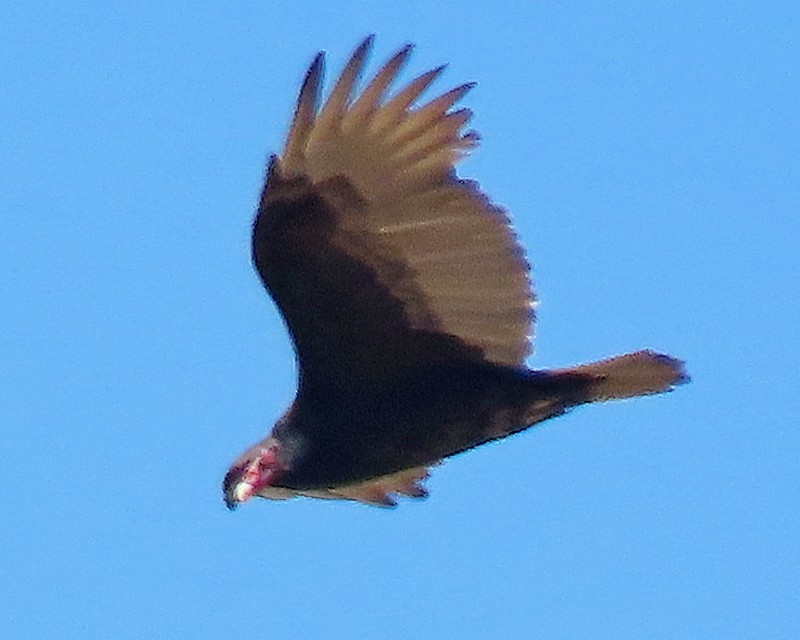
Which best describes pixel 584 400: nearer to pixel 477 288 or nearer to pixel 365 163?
pixel 477 288

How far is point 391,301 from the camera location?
9.27 metres

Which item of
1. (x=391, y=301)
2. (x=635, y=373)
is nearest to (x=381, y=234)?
(x=391, y=301)

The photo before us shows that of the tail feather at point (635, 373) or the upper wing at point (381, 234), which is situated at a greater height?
the upper wing at point (381, 234)

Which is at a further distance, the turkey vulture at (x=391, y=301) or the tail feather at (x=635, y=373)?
the tail feather at (x=635, y=373)

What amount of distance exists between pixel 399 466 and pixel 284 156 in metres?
1.43

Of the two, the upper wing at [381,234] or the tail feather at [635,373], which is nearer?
the upper wing at [381,234]

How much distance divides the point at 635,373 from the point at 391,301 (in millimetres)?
991

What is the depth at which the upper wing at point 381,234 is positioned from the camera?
351 inches

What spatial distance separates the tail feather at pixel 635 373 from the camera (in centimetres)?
942

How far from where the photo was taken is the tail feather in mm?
9422

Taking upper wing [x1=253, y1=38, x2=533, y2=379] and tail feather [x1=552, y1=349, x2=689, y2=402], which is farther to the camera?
tail feather [x1=552, y1=349, x2=689, y2=402]

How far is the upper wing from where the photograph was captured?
892cm

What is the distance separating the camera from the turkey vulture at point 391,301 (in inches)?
353

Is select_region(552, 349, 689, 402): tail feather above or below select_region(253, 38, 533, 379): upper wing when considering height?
below
